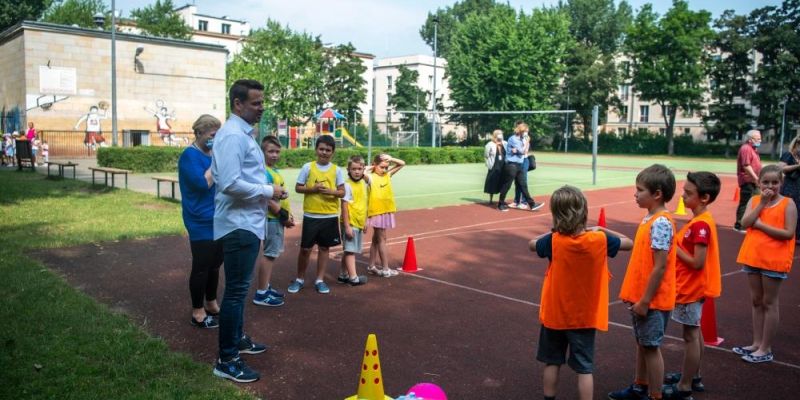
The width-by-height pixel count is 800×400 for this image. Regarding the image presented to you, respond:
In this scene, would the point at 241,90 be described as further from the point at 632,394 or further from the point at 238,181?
the point at 632,394

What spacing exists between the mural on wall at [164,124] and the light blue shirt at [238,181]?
3597 centimetres

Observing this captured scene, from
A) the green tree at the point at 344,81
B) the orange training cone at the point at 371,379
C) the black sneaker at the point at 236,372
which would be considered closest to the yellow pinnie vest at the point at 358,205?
the black sneaker at the point at 236,372

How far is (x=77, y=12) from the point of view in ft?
210

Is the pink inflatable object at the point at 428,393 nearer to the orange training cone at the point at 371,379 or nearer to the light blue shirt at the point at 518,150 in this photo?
the orange training cone at the point at 371,379

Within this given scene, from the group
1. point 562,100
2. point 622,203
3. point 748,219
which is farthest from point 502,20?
point 748,219

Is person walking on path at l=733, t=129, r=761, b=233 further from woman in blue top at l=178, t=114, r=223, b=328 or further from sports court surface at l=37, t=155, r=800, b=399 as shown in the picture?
woman in blue top at l=178, t=114, r=223, b=328

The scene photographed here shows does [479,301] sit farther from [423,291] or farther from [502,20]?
[502,20]

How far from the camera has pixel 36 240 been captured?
974 cm

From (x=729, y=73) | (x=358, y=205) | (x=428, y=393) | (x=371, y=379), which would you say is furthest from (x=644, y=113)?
(x=428, y=393)

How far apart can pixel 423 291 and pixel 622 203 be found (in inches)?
438

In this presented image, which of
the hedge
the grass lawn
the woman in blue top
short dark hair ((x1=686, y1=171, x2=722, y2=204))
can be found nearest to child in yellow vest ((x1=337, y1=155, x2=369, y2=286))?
the woman in blue top

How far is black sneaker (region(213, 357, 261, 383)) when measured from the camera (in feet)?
15.1

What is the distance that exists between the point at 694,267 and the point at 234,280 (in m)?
3.25

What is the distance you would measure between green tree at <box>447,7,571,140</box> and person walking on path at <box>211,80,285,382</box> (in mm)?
51819
